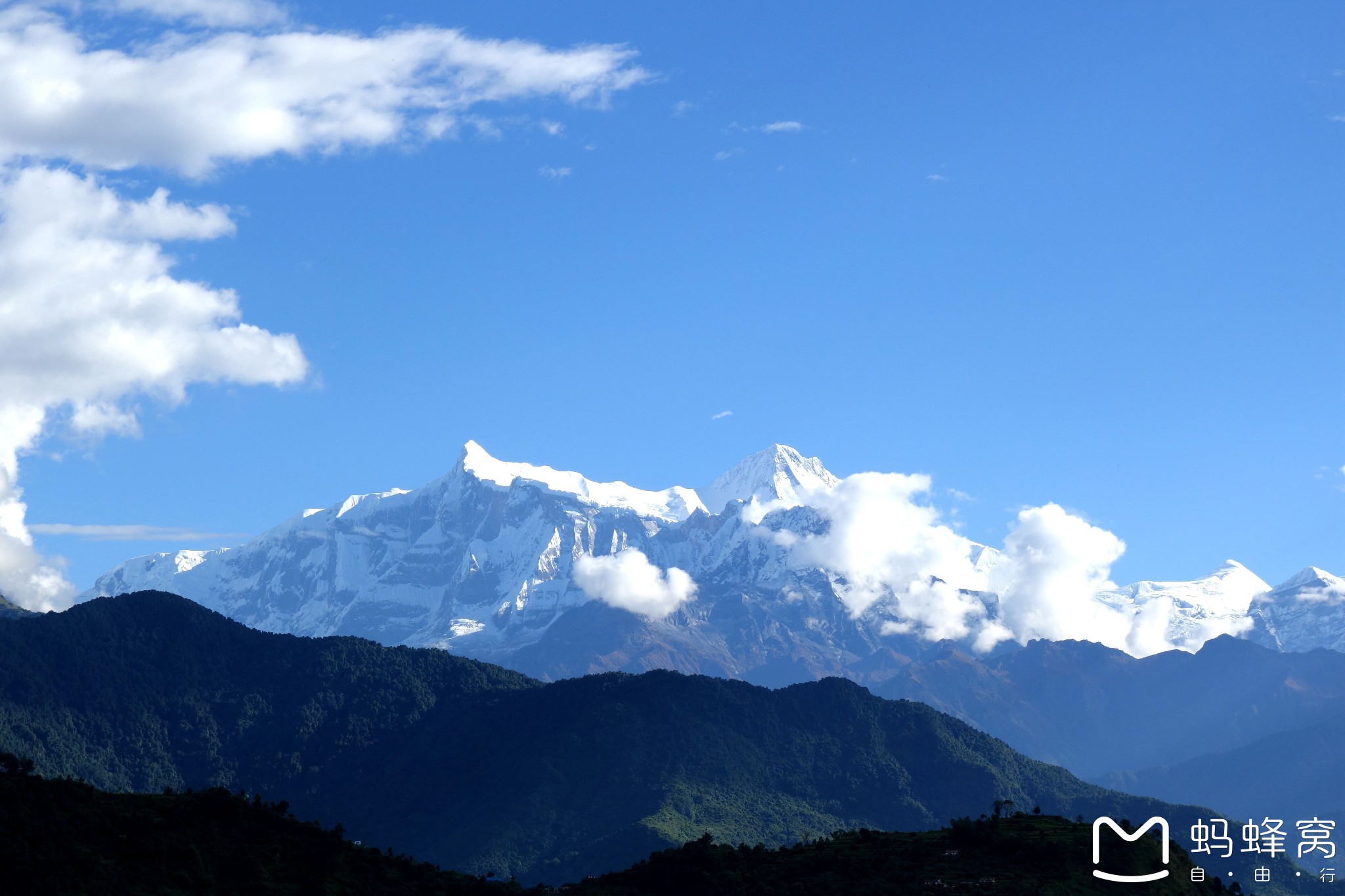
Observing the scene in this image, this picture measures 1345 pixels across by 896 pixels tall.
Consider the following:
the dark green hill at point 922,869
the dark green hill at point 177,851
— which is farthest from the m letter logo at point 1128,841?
the dark green hill at point 177,851

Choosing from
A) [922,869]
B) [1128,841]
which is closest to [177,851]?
[922,869]

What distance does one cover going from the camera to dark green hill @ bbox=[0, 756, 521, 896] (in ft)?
405

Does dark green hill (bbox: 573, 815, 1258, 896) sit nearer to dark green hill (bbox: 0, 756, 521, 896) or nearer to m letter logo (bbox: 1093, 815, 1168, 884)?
m letter logo (bbox: 1093, 815, 1168, 884)

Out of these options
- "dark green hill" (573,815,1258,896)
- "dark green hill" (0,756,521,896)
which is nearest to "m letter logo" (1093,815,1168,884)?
"dark green hill" (573,815,1258,896)

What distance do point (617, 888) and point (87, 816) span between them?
168 ft

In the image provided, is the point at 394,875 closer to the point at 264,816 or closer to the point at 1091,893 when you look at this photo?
the point at 264,816

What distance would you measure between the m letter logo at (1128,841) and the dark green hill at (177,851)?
2273 inches

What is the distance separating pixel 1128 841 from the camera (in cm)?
16162

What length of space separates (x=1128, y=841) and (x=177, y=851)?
9285cm

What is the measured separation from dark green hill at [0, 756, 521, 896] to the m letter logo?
57746 mm

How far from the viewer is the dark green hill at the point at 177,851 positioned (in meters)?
124

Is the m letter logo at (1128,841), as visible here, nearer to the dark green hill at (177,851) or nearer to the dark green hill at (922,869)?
the dark green hill at (922,869)

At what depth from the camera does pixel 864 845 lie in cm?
17725

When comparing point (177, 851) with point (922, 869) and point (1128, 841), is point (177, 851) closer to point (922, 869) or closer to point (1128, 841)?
point (922, 869)
